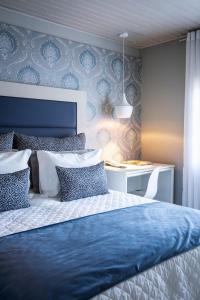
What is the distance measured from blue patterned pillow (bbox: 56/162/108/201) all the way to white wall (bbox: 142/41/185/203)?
136 cm

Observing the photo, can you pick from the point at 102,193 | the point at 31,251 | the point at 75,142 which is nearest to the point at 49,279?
the point at 31,251

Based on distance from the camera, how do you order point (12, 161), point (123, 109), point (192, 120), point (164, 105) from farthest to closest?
point (164, 105) < point (123, 109) < point (192, 120) < point (12, 161)

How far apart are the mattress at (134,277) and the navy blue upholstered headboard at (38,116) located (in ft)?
2.54

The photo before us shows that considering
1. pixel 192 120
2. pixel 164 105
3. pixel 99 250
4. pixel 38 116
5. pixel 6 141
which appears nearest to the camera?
pixel 99 250

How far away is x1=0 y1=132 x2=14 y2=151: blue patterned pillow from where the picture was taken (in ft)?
7.54

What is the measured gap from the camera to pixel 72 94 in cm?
301

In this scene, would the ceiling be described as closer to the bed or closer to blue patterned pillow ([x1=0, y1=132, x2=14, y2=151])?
blue patterned pillow ([x1=0, y1=132, x2=14, y2=151])

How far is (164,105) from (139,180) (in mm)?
997

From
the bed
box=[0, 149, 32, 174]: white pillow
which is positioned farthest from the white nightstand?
box=[0, 149, 32, 174]: white pillow

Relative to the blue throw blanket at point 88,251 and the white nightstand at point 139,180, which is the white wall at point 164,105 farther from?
→ the blue throw blanket at point 88,251

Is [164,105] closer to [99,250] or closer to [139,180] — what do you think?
[139,180]

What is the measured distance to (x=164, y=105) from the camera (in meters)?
3.50

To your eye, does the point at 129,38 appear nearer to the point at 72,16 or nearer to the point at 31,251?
the point at 72,16

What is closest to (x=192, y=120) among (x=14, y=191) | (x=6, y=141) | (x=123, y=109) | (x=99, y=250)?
(x=123, y=109)
